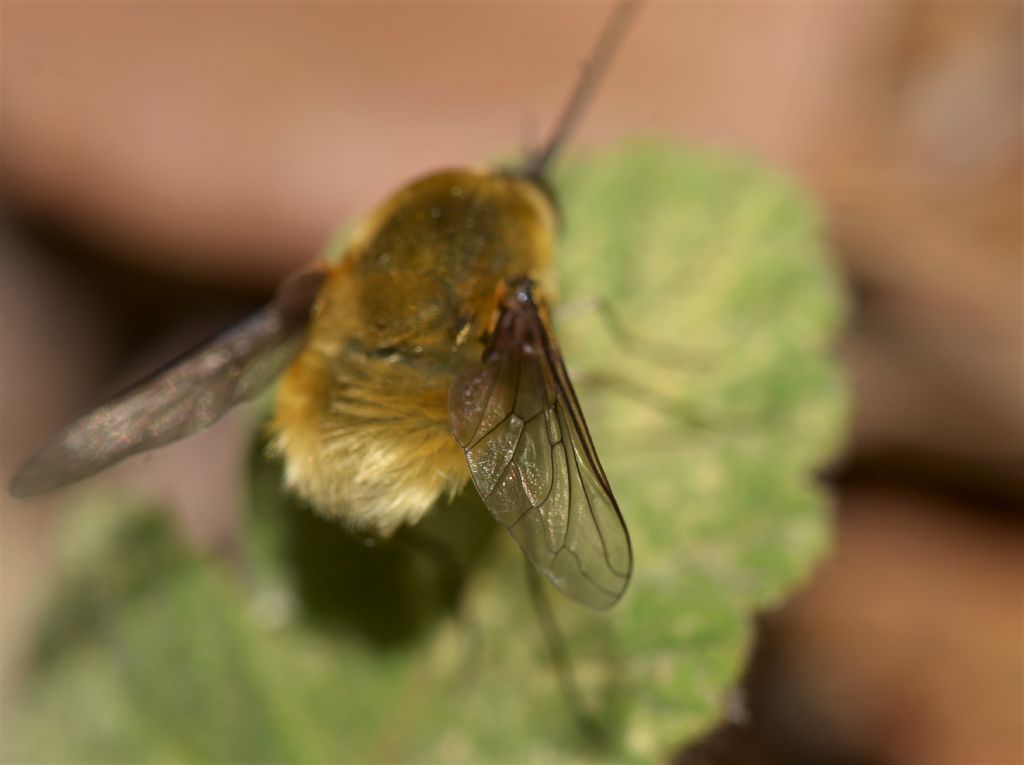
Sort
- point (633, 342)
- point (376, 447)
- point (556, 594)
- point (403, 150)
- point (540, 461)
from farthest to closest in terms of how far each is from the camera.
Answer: point (403, 150)
point (633, 342)
point (556, 594)
point (376, 447)
point (540, 461)

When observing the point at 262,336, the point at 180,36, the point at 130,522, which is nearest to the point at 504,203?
the point at 262,336

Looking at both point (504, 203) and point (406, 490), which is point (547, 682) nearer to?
point (406, 490)

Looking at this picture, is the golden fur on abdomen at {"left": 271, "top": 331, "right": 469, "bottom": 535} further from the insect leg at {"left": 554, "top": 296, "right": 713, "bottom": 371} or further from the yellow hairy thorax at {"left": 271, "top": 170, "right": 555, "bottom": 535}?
the insect leg at {"left": 554, "top": 296, "right": 713, "bottom": 371}

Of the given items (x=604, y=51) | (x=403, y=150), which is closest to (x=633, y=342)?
(x=403, y=150)

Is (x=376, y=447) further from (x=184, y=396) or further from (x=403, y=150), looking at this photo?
(x=403, y=150)

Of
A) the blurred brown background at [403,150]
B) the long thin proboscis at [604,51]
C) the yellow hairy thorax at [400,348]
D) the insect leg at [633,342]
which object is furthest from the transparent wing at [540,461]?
the long thin proboscis at [604,51]
